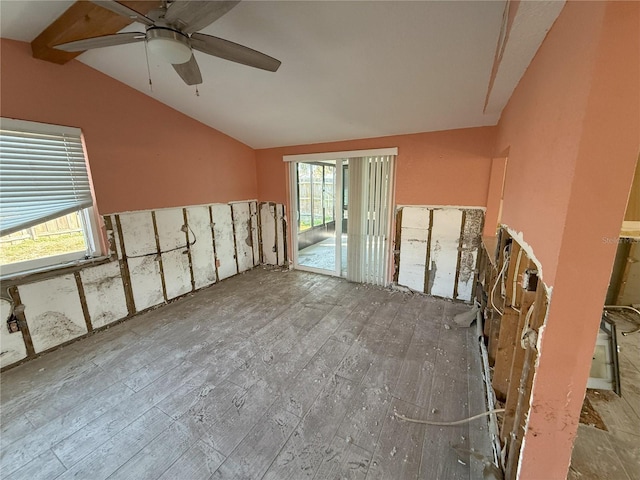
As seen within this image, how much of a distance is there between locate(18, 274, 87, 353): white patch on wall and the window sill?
1.9 inches

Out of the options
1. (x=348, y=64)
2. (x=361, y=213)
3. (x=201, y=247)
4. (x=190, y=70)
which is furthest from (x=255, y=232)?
(x=348, y=64)

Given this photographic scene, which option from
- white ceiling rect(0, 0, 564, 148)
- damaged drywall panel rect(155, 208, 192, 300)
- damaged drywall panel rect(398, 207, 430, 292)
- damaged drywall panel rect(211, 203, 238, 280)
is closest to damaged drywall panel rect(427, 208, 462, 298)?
damaged drywall panel rect(398, 207, 430, 292)

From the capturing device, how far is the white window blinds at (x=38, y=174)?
215 cm

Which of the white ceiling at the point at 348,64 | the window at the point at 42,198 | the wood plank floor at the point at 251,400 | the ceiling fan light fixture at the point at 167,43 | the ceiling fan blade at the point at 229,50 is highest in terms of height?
the white ceiling at the point at 348,64

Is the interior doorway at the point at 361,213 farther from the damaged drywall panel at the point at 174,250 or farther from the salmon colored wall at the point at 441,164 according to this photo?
the damaged drywall panel at the point at 174,250

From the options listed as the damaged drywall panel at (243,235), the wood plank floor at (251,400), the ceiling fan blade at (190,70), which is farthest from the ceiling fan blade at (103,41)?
the damaged drywall panel at (243,235)

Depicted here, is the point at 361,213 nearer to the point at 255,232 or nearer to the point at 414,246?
the point at 414,246

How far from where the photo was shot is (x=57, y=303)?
2514 millimetres

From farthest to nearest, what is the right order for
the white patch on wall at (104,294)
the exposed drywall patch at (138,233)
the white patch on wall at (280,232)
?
1. the white patch on wall at (280,232)
2. the exposed drywall patch at (138,233)
3. the white patch on wall at (104,294)

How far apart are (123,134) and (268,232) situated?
8.59ft

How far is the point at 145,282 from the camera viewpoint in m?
3.26

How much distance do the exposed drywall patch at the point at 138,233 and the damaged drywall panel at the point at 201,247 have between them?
21.9 inches

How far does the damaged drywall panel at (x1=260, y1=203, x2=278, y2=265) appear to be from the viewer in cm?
482

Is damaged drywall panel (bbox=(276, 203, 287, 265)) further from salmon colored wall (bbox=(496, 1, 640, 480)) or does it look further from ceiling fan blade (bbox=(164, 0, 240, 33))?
salmon colored wall (bbox=(496, 1, 640, 480))
